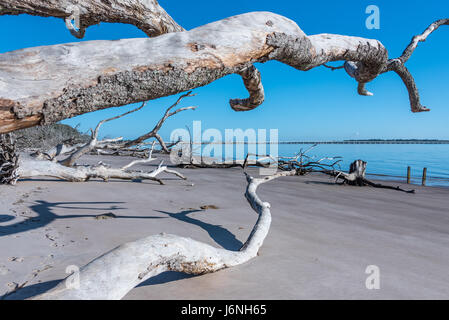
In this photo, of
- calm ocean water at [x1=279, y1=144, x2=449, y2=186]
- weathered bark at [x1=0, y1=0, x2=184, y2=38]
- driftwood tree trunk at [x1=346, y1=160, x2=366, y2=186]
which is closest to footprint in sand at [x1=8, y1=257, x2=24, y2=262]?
weathered bark at [x1=0, y1=0, x2=184, y2=38]

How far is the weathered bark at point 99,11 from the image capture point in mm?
2336

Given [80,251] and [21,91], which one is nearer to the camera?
[21,91]

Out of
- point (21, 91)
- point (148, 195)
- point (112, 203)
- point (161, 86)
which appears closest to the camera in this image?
point (21, 91)

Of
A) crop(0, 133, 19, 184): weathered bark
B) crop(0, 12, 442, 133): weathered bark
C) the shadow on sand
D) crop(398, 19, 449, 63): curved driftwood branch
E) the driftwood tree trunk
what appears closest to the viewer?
crop(0, 12, 442, 133): weathered bark

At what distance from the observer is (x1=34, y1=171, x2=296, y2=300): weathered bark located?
130 centimetres

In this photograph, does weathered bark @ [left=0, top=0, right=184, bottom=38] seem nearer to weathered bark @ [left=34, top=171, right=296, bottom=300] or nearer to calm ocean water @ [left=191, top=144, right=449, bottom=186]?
weathered bark @ [left=34, top=171, right=296, bottom=300]

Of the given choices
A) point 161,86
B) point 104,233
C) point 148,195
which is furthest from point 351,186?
point 161,86

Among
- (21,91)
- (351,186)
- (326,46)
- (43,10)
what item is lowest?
(351,186)

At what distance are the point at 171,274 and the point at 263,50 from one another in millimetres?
1634

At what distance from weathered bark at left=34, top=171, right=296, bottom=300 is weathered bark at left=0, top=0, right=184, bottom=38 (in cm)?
205

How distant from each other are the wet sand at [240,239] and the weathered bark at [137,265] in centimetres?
17
